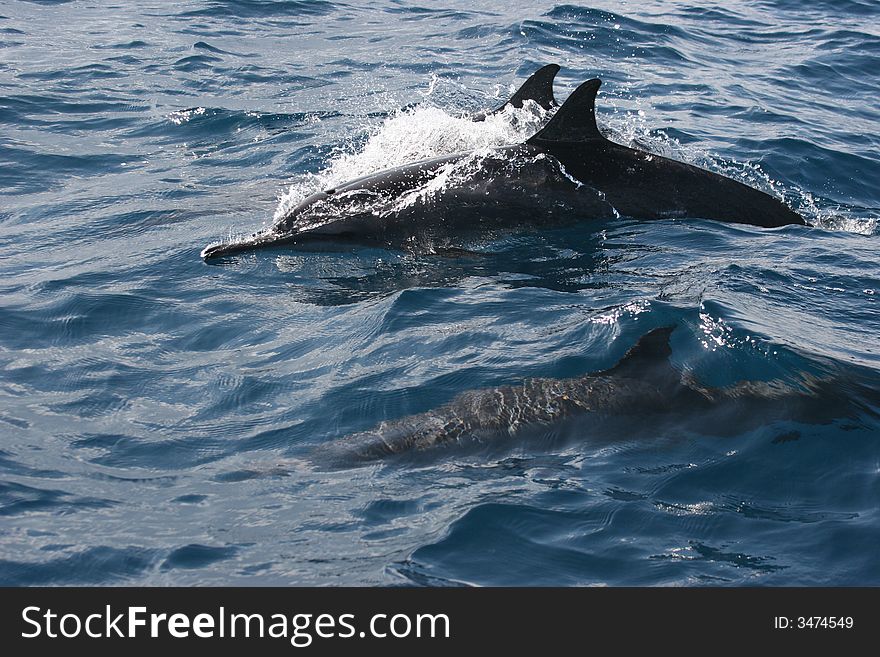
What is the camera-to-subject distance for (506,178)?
420 inches

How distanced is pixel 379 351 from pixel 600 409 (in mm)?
2056

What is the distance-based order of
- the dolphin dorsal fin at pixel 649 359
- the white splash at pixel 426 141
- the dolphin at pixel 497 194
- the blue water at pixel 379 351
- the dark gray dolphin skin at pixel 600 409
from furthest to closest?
the white splash at pixel 426 141
the dolphin at pixel 497 194
the dolphin dorsal fin at pixel 649 359
the dark gray dolphin skin at pixel 600 409
the blue water at pixel 379 351

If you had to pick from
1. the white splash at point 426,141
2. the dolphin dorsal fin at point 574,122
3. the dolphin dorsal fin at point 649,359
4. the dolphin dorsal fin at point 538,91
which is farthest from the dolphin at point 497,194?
the dolphin dorsal fin at point 649,359

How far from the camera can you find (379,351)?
8445mm

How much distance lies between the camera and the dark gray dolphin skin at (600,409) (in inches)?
278

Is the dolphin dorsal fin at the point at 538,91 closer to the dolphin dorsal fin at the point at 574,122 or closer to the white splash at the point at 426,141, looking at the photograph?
the white splash at the point at 426,141

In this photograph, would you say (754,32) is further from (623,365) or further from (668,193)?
(623,365)

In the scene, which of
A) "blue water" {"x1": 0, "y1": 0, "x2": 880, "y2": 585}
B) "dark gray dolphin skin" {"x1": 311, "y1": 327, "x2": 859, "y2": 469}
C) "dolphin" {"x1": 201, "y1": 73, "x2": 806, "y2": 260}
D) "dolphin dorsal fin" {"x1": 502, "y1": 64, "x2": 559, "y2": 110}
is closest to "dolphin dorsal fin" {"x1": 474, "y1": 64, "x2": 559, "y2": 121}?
"dolphin dorsal fin" {"x1": 502, "y1": 64, "x2": 559, "y2": 110}

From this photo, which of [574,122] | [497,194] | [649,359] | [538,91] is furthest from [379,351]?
[538,91]

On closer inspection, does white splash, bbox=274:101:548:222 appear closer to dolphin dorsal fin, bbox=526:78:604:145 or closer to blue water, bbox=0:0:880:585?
blue water, bbox=0:0:880:585

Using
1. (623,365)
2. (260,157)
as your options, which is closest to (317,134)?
(260,157)

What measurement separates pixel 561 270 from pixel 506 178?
1280mm
